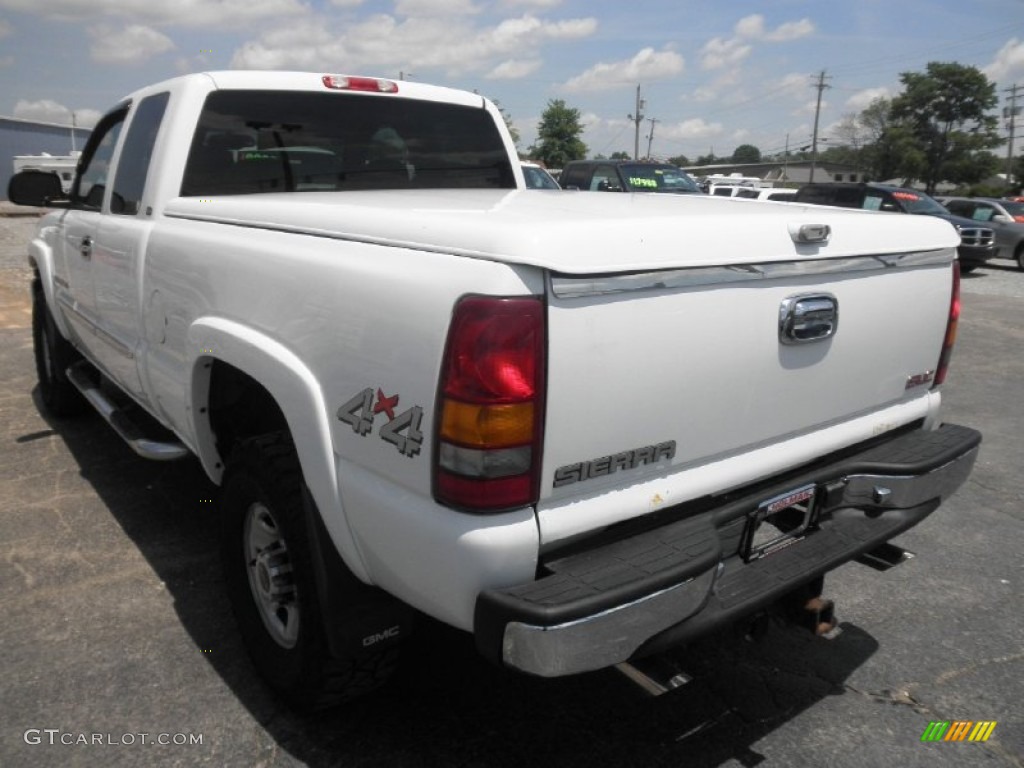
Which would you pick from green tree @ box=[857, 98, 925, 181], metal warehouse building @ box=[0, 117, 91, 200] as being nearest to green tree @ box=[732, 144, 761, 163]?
green tree @ box=[857, 98, 925, 181]

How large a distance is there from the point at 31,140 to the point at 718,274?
4455cm

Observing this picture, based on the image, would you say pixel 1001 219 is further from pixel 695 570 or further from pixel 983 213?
pixel 695 570

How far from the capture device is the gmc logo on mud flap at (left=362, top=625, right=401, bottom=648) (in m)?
2.24

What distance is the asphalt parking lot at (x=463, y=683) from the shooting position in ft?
8.02

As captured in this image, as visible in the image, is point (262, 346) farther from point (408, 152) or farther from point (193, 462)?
point (193, 462)

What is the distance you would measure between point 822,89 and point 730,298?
282 feet

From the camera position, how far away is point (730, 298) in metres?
2.06

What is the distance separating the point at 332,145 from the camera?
141 inches

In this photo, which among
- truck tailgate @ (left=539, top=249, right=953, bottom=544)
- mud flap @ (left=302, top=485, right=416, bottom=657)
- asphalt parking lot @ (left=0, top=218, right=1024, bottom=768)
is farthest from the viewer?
asphalt parking lot @ (left=0, top=218, right=1024, bottom=768)

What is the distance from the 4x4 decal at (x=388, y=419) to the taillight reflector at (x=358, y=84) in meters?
2.15

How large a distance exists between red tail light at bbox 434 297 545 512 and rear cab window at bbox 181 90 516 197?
1.99 m

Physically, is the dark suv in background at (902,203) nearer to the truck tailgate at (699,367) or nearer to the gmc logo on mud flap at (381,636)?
the truck tailgate at (699,367)

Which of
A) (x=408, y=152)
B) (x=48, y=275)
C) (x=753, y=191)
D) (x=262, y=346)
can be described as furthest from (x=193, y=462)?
(x=753, y=191)

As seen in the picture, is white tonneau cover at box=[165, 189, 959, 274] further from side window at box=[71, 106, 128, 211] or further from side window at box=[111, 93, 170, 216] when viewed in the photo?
side window at box=[71, 106, 128, 211]
